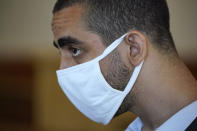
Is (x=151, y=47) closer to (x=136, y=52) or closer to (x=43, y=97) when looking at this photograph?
(x=136, y=52)

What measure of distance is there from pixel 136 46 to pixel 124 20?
0.38ft

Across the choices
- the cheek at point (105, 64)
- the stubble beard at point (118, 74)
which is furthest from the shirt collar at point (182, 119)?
the cheek at point (105, 64)

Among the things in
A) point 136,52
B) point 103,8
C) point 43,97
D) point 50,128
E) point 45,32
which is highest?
point 103,8

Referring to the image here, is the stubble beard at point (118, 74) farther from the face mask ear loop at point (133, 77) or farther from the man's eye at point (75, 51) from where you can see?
the man's eye at point (75, 51)

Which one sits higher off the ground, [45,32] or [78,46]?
[78,46]

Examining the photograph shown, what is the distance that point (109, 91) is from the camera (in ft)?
4.33

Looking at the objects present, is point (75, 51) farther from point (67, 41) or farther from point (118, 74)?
point (118, 74)

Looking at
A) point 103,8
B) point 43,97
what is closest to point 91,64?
point 103,8

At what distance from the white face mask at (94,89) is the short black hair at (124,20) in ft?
0.17

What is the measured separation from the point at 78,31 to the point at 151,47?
300mm

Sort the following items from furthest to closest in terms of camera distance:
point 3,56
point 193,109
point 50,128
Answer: point 3,56
point 50,128
point 193,109

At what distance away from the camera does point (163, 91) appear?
4.10ft

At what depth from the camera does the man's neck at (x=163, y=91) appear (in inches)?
48.5

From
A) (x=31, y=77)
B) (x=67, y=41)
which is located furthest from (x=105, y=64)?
(x=31, y=77)
